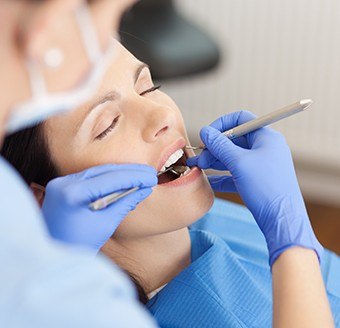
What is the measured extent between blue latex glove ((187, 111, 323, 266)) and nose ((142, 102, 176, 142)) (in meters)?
0.08

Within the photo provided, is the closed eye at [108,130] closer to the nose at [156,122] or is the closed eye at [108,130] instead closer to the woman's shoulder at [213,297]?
the nose at [156,122]

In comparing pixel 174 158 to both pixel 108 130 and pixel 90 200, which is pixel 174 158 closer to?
pixel 108 130

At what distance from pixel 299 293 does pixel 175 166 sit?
445 millimetres

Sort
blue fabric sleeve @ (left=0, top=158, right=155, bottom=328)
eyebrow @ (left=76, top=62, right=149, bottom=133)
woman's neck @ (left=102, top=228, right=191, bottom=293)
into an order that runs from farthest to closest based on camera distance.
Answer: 1. woman's neck @ (left=102, top=228, right=191, bottom=293)
2. eyebrow @ (left=76, top=62, right=149, bottom=133)
3. blue fabric sleeve @ (left=0, top=158, right=155, bottom=328)

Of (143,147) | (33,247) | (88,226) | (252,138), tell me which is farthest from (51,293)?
(252,138)

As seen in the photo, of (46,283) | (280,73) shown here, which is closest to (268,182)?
(46,283)

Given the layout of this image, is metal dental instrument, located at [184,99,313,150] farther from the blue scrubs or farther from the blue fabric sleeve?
the blue fabric sleeve

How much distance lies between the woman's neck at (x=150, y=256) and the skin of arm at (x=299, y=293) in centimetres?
30

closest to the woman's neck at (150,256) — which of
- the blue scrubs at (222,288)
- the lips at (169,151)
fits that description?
the blue scrubs at (222,288)

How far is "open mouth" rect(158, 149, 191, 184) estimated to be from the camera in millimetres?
1565

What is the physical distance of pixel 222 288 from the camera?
62.9 inches

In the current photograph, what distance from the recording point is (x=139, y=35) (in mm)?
Answer: 2809

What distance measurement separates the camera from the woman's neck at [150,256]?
160 cm

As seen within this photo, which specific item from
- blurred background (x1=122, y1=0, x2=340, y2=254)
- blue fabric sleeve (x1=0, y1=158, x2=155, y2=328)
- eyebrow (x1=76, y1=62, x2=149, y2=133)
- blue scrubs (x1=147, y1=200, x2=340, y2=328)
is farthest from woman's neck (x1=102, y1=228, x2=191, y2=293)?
blurred background (x1=122, y1=0, x2=340, y2=254)
